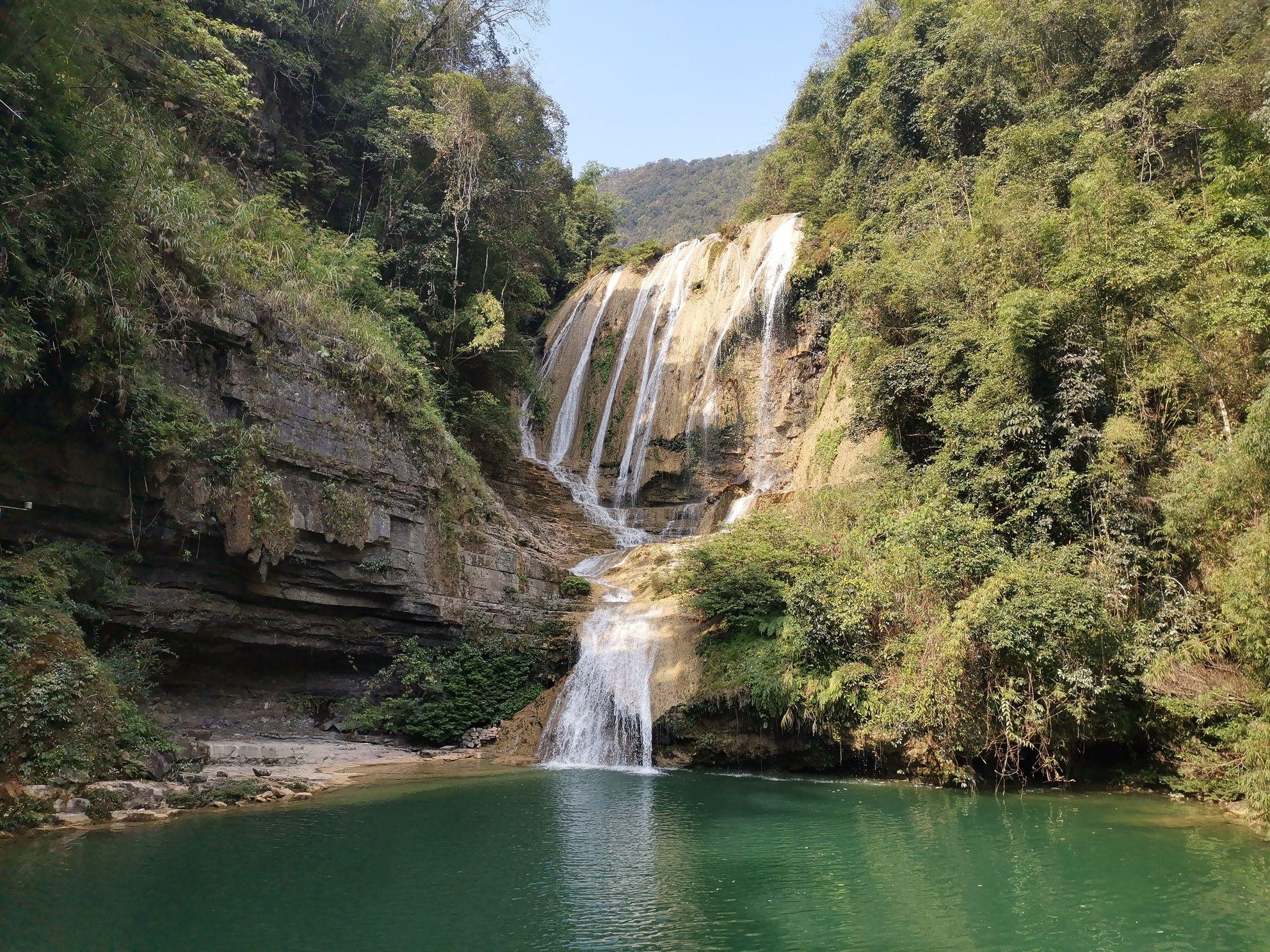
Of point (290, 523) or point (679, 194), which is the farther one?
point (679, 194)

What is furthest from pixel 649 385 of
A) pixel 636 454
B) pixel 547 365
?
pixel 547 365

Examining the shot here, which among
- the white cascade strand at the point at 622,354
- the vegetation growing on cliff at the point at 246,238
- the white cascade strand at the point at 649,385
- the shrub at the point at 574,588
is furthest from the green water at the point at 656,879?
the white cascade strand at the point at 622,354

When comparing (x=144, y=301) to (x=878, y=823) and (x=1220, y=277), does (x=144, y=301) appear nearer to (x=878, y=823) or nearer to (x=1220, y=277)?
(x=878, y=823)

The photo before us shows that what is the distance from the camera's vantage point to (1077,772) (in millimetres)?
11180

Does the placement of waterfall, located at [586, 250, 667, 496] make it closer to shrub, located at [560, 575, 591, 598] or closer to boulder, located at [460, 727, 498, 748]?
shrub, located at [560, 575, 591, 598]

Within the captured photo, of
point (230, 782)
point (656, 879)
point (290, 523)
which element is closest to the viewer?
point (656, 879)

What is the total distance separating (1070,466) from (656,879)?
879 cm

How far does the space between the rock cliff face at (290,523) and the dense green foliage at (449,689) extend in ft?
1.50

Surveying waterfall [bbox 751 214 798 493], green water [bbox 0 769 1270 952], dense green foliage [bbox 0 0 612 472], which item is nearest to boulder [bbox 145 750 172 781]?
green water [bbox 0 769 1270 952]

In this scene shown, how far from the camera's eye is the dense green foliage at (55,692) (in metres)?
8.30

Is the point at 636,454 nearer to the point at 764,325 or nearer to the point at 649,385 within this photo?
the point at 649,385

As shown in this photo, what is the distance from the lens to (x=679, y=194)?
76.8m

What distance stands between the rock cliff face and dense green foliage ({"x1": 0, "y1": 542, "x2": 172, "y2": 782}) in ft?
3.50

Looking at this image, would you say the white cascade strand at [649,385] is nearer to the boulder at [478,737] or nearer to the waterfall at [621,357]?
the waterfall at [621,357]
